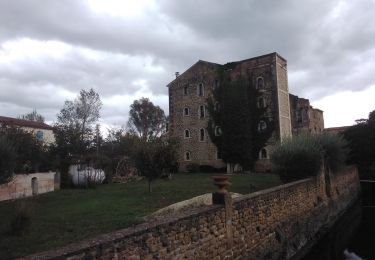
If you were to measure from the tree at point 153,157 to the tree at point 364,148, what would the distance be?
22998 mm

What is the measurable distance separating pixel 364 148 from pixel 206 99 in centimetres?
1690

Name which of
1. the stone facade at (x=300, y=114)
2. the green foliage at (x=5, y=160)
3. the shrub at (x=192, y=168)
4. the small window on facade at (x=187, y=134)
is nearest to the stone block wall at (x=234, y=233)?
the green foliage at (x=5, y=160)

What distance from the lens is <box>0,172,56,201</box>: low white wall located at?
719 inches

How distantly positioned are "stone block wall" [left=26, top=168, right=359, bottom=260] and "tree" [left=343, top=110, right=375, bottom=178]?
1984 cm

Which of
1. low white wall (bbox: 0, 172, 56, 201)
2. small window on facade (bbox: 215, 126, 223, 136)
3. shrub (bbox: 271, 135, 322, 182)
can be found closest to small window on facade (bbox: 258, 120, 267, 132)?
small window on facade (bbox: 215, 126, 223, 136)

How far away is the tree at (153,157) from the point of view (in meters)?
17.8

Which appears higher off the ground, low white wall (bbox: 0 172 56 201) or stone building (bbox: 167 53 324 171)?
stone building (bbox: 167 53 324 171)

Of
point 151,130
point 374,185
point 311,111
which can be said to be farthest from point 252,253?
point 151,130

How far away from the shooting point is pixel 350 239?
15195 millimetres

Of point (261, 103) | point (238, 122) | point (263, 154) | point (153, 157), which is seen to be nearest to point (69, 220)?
point (153, 157)

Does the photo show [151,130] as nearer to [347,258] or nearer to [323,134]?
[323,134]

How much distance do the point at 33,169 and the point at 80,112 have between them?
2078 cm

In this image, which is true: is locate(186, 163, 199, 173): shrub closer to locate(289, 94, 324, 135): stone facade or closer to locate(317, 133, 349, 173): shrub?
locate(289, 94, 324, 135): stone facade

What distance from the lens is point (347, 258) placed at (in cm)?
1230
